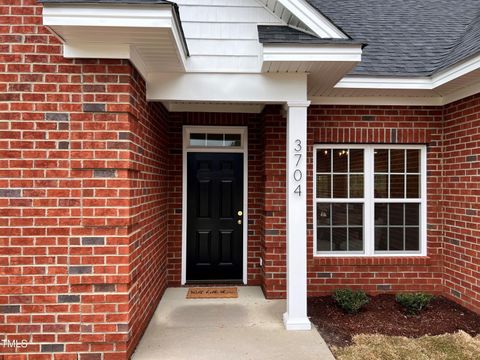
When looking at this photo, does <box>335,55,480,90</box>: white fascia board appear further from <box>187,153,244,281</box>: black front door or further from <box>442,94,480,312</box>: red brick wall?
<box>187,153,244,281</box>: black front door

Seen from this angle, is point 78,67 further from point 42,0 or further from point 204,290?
point 204,290

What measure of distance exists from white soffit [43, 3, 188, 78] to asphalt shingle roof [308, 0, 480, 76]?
222 cm

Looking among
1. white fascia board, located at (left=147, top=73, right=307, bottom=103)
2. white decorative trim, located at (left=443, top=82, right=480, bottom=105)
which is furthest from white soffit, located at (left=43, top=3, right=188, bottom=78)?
white decorative trim, located at (left=443, top=82, right=480, bottom=105)

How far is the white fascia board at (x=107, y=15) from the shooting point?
2.75 metres

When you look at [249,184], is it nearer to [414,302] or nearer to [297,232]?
[297,232]

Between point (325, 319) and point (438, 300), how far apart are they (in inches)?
75.5

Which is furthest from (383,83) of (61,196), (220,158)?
(61,196)

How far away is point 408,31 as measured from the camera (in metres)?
5.60

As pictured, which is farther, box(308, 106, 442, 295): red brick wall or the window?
the window

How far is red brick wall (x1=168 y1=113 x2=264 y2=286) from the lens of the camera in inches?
212

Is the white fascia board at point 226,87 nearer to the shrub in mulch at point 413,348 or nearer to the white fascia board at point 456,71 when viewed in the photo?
the white fascia board at point 456,71

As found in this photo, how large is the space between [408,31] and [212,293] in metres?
5.28

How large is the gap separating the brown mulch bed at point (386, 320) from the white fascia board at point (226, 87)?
8.77 feet

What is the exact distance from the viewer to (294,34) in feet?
11.8
